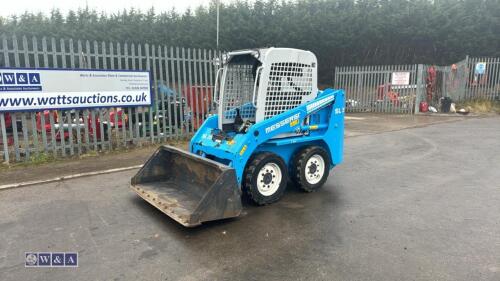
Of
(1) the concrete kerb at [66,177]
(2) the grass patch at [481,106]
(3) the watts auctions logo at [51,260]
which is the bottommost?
(3) the watts auctions logo at [51,260]

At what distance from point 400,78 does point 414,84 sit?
72cm

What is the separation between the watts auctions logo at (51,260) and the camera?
11.2ft

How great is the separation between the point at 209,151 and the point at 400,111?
1438 centimetres

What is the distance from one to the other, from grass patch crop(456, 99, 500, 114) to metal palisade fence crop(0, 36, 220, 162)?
13192mm

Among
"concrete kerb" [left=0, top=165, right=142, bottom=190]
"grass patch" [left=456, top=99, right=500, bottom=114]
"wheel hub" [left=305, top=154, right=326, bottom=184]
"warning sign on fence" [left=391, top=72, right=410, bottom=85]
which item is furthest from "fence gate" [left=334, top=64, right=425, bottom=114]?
"concrete kerb" [left=0, top=165, right=142, bottom=190]

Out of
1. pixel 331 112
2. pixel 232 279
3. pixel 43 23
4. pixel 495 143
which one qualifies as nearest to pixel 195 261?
pixel 232 279

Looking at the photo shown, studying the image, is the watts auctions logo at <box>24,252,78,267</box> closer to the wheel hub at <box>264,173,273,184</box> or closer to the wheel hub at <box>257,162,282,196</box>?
the wheel hub at <box>257,162,282,196</box>

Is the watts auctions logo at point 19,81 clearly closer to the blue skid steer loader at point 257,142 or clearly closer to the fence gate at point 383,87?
the blue skid steer loader at point 257,142

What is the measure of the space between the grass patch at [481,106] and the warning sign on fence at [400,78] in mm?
2805

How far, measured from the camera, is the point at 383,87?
17.7 m

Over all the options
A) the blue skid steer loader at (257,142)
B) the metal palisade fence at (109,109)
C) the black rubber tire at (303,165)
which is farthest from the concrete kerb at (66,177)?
the black rubber tire at (303,165)

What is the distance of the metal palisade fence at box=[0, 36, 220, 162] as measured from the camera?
7.22m

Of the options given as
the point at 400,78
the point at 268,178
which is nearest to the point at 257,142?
the point at 268,178

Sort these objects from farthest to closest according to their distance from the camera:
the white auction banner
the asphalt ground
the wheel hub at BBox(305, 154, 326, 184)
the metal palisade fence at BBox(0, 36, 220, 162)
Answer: the metal palisade fence at BBox(0, 36, 220, 162) → the white auction banner → the wheel hub at BBox(305, 154, 326, 184) → the asphalt ground
